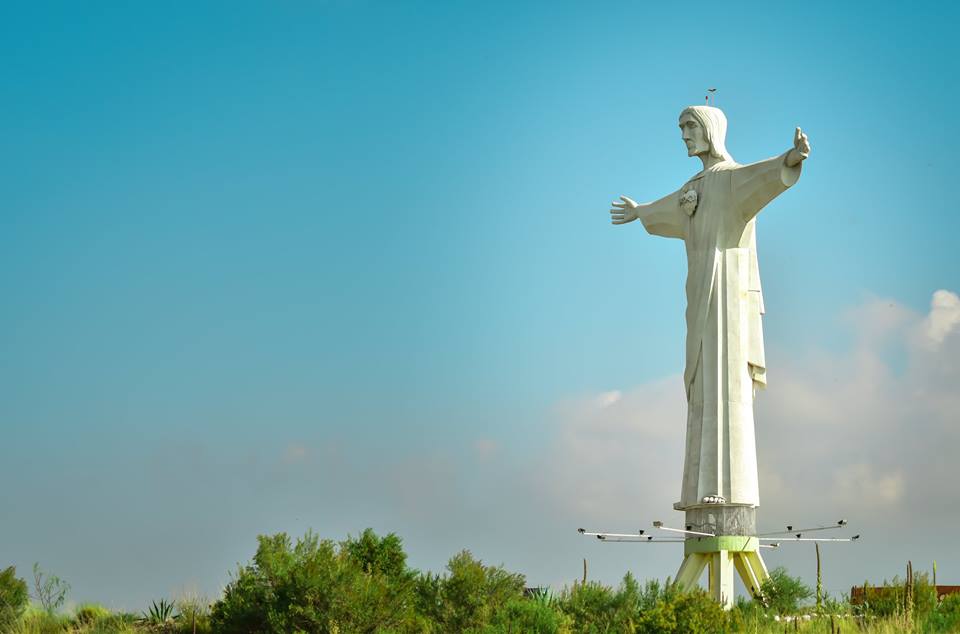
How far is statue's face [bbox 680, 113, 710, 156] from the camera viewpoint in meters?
21.9

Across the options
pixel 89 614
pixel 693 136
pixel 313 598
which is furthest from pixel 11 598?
pixel 693 136

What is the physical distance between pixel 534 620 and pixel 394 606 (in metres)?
2.11

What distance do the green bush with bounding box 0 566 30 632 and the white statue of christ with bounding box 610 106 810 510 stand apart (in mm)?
11924

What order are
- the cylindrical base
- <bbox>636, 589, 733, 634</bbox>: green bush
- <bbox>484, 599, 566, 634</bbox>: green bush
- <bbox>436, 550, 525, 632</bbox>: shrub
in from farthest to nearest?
the cylindrical base, <bbox>436, 550, 525, 632</bbox>: shrub, <bbox>484, 599, 566, 634</bbox>: green bush, <bbox>636, 589, 733, 634</bbox>: green bush

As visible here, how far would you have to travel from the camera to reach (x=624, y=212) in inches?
933

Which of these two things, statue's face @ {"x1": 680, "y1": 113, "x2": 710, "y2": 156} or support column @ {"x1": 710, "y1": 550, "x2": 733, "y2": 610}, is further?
statue's face @ {"x1": 680, "y1": 113, "x2": 710, "y2": 156}

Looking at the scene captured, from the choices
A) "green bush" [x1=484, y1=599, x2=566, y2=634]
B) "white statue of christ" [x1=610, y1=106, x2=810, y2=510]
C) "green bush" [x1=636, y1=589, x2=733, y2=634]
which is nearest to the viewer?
"green bush" [x1=636, y1=589, x2=733, y2=634]

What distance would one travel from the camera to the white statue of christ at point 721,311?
20.5 m

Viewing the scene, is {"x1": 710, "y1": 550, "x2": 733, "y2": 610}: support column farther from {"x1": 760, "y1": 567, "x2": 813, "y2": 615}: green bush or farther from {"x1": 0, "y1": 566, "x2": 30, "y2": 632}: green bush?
{"x1": 0, "y1": 566, "x2": 30, "y2": 632}: green bush

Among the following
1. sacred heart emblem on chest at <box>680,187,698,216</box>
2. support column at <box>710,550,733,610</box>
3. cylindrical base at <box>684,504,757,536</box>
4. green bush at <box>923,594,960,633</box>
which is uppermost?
sacred heart emblem on chest at <box>680,187,698,216</box>

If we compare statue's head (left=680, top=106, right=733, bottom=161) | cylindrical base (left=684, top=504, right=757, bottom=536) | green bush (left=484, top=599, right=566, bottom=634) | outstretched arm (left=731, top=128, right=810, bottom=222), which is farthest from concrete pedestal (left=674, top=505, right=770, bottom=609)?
statue's head (left=680, top=106, right=733, bottom=161)

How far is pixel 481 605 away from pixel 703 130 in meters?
9.17

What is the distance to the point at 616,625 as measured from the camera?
675 inches

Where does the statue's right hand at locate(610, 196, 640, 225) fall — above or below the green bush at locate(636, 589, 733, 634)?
above
